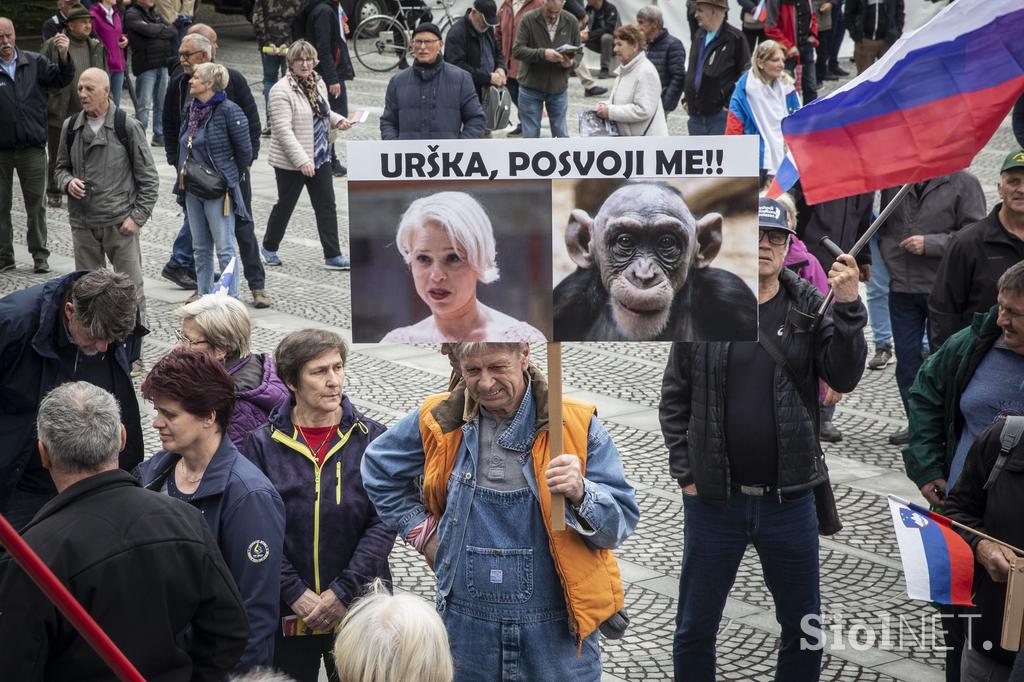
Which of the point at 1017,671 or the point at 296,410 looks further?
the point at 296,410

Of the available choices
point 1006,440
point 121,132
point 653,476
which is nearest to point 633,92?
point 121,132

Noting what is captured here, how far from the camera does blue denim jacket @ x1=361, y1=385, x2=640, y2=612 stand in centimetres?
377

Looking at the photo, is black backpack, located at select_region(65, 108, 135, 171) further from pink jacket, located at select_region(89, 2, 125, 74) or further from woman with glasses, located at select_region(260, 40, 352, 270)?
pink jacket, located at select_region(89, 2, 125, 74)

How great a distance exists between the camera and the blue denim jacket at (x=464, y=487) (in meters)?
3.77

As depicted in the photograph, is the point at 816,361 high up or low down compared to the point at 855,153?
down

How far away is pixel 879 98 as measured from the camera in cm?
461

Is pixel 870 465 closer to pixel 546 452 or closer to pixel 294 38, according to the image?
pixel 546 452

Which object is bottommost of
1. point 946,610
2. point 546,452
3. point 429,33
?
point 946,610

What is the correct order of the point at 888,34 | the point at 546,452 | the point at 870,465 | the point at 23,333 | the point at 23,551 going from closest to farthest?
the point at 23,551, the point at 546,452, the point at 23,333, the point at 870,465, the point at 888,34

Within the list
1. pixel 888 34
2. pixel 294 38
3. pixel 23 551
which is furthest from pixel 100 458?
pixel 888 34

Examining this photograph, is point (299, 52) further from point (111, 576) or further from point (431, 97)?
point (111, 576)

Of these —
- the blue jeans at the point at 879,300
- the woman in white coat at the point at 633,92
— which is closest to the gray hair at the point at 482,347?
the blue jeans at the point at 879,300

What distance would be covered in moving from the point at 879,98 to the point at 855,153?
20cm

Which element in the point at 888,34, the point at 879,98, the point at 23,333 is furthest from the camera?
the point at 888,34
